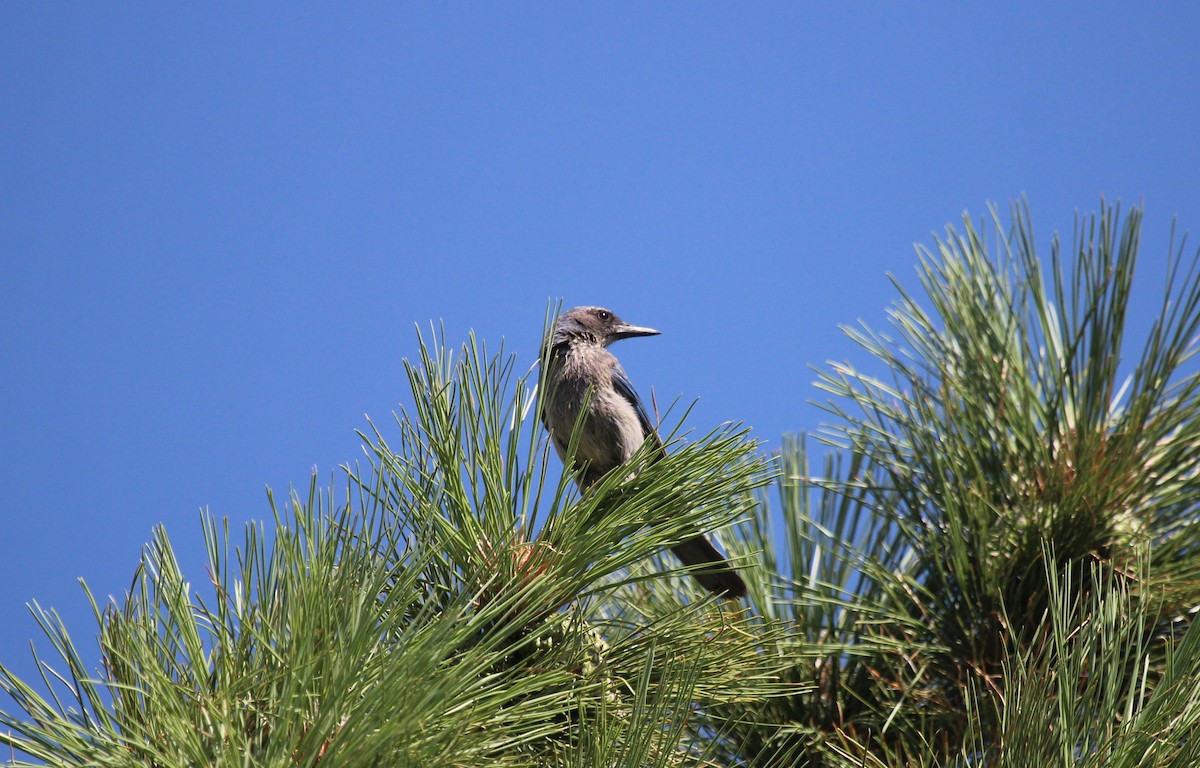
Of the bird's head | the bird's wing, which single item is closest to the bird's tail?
the bird's wing

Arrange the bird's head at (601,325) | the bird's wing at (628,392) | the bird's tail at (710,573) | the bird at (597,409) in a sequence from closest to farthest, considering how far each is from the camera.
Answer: the bird's tail at (710,573)
the bird at (597,409)
the bird's wing at (628,392)
the bird's head at (601,325)

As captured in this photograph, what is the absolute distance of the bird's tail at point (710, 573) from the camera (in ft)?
9.93

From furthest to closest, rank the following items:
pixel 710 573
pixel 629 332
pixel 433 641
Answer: pixel 629 332 → pixel 710 573 → pixel 433 641

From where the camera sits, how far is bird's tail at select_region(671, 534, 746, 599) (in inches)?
119

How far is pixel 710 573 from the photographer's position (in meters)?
2.82

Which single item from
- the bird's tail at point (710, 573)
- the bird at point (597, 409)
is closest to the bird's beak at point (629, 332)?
the bird at point (597, 409)

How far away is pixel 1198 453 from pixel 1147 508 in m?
0.21

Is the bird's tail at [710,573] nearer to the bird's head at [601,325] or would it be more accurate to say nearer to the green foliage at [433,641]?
the green foliage at [433,641]

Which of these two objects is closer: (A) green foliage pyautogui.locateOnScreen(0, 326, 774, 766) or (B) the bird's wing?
(A) green foliage pyautogui.locateOnScreen(0, 326, 774, 766)

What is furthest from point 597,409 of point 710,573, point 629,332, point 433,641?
point 433,641

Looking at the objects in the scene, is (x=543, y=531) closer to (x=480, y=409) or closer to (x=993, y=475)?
(x=480, y=409)

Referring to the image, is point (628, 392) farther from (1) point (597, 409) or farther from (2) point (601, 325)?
(2) point (601, 325)

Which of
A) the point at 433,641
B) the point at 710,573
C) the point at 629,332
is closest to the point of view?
the point at 433,641

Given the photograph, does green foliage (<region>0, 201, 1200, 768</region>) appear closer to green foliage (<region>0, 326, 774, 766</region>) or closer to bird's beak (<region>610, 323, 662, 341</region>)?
green foliage (<region>0, 326, 774, 766</region>)
